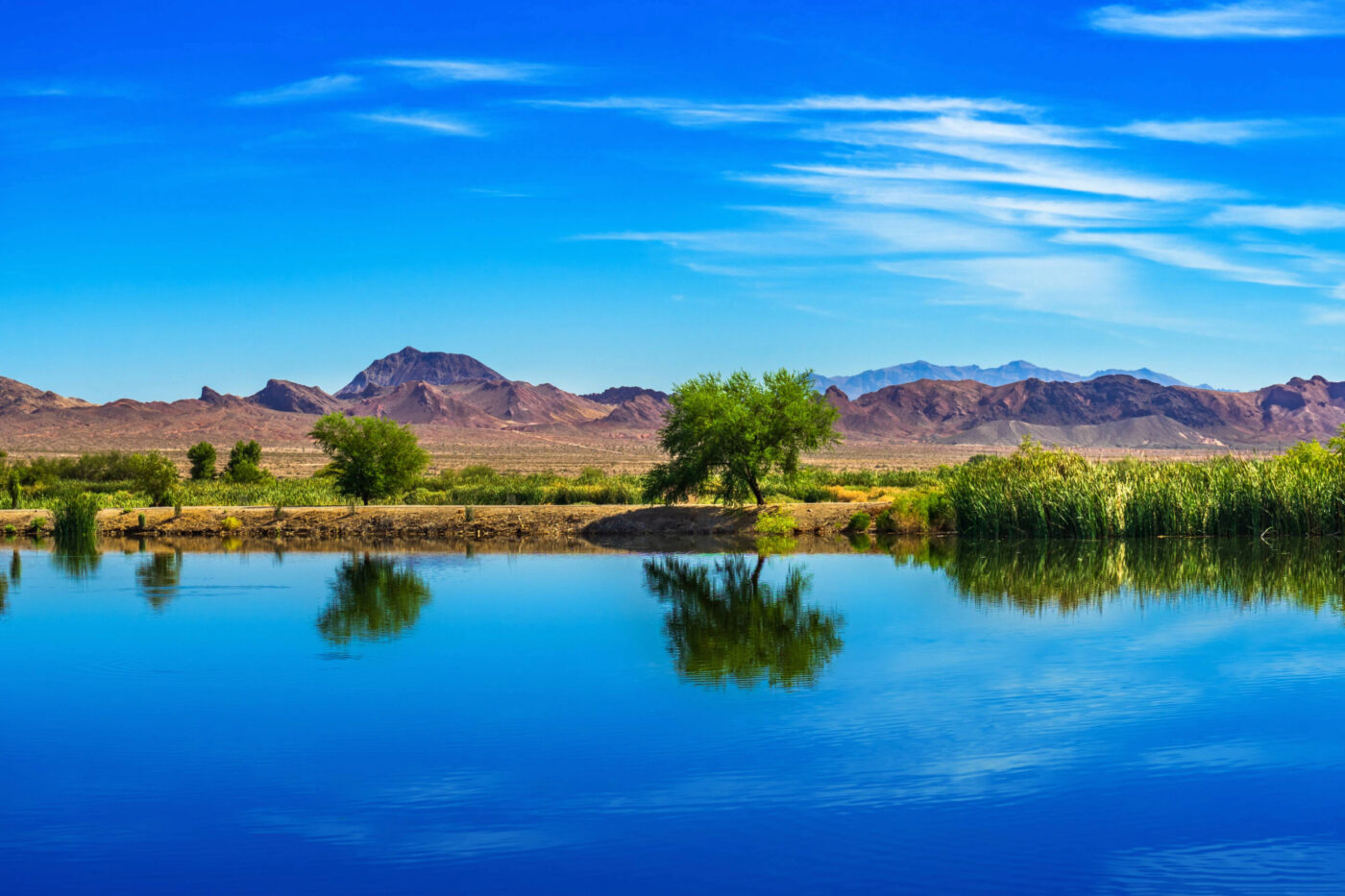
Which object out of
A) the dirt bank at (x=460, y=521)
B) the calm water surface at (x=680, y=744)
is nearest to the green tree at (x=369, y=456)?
the dirt bank at (x=460, y=521)

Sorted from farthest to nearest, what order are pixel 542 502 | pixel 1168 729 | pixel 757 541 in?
1. pixel 542 502
2. pixel 757 541
3. pixel 1168 729

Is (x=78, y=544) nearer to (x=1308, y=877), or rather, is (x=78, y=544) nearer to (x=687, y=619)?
(x=687, y=619)

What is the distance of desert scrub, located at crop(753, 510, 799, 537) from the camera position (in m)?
32.1

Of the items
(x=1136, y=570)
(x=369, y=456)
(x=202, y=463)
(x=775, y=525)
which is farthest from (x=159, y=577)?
(x=202, y=463)

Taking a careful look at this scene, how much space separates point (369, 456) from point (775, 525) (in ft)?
41.4

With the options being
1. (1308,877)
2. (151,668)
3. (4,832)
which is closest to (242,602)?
(151,668)

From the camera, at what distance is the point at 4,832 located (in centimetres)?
816

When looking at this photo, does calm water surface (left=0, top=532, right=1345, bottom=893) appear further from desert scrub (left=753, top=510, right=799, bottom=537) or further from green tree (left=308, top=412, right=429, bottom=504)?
green tree (left=308, top=412, right=429, bottom=504)

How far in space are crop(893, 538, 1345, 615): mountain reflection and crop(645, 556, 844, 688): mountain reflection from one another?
3.18m

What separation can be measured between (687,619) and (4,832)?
410 inches

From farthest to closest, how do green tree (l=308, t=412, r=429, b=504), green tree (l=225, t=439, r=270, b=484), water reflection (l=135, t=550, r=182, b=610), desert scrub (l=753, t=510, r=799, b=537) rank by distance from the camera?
green tree (l=225, t=439, r=270, b=484) < green tree (l=308, t=412, r=429, b=504) < desert scrub (l=753, t=510, r=799, b=537) < water reflection (l=135, t=550, r=182, b=610)

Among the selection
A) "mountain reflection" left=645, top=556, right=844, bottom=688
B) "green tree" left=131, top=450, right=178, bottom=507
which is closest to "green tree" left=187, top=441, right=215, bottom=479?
"green tree" left=131, top=450, right=178, bottom=507

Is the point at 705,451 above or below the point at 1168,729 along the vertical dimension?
above

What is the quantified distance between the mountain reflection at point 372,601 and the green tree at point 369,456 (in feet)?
33.1
